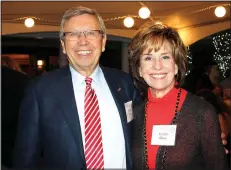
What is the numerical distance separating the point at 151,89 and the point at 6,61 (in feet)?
5.32

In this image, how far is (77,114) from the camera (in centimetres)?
183

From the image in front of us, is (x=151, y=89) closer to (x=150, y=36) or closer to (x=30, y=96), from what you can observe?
(x=150, y=36)

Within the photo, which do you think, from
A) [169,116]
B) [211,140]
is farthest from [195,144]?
[169,116]

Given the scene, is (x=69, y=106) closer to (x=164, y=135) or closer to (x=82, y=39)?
(x=82, y=39)

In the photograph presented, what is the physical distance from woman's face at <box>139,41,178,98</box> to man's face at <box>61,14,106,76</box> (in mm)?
267

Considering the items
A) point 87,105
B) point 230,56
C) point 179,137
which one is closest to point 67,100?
point 87,105

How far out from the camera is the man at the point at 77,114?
1.81 metres

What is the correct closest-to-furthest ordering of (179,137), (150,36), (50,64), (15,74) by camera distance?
1. (179,137)
2. (150,36)
3. (15,74)
4. (50,64)

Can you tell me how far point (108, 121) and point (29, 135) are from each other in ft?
1.36

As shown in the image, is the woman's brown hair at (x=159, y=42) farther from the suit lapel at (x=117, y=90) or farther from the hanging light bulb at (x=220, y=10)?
the hanging light bulb at (x=220, y=10)

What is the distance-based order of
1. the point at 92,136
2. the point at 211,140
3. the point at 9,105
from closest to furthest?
the point at 211,140 < the point at 92,136 < the point at 9,105

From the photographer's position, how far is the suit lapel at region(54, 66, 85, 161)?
1.79 metres

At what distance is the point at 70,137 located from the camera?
179 centimetres

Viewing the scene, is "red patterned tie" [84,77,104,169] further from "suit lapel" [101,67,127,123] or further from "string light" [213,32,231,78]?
"string light" [213,32,231,78]
